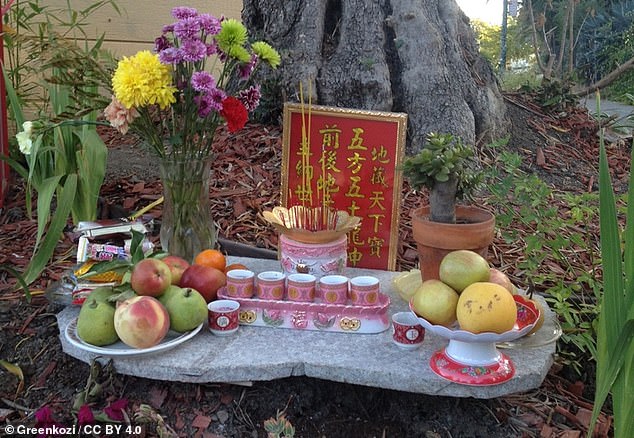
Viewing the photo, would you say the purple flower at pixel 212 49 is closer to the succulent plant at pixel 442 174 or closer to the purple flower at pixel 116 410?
the succulent plant at pixel 442 174

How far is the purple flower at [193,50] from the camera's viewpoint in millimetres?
2018

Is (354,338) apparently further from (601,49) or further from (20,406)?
(601,49)

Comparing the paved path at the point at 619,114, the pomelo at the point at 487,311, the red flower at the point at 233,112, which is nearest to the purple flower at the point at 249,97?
the red flower at the point at 233,112

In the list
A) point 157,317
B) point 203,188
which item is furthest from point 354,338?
point 203,188

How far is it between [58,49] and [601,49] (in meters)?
15.6

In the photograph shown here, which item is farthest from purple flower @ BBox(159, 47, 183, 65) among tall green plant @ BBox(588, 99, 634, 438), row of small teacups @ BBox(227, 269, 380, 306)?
tall green plant @ BBox(588, 99, 634, 438)

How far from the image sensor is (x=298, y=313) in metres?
2.01

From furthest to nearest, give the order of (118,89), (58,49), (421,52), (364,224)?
(421,52) < (364,224) < (58,49) < (118,89)

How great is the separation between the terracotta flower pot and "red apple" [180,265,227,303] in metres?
0.65

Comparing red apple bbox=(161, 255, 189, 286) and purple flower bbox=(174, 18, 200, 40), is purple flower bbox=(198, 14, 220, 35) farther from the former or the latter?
red apple bbox=(161, 255, 189, 286)

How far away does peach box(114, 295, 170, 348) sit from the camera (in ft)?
5.75

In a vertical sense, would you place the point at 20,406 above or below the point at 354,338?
below

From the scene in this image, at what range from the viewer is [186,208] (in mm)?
2270

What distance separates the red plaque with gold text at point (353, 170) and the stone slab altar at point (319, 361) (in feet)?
2.05
